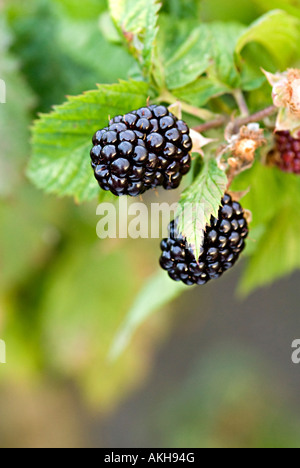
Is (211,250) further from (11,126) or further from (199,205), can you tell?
(11,126)

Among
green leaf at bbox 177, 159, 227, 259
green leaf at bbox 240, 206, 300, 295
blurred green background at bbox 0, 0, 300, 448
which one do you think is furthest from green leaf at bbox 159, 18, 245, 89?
green leaf at bbox 240, 206, 300, 295

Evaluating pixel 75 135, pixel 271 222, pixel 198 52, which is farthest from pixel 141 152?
pixel 271 222

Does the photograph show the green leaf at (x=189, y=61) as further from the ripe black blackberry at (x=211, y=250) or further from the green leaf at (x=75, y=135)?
the ripe black blackberry at (x=211, y=250)

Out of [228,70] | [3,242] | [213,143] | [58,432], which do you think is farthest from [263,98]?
Result: [58,432]

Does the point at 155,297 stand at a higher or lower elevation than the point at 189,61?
lower

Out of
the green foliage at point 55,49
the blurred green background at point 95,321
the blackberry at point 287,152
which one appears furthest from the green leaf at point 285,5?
the green foliage at point 55,49

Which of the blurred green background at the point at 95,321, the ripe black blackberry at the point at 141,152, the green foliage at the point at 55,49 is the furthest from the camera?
the blurred green background at the point at 95,321
